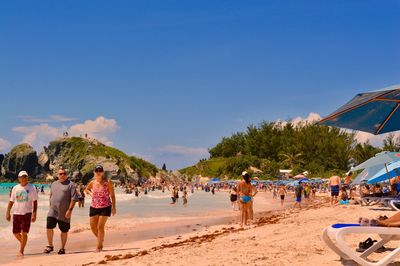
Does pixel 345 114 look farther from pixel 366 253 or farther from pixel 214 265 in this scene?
pixel 214 265

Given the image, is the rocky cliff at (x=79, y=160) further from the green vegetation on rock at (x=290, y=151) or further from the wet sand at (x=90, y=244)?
the wet sand at (x=90, y=244)

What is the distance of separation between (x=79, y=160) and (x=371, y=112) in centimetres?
10805

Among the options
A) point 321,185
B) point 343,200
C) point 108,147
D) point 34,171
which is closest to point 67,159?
point 108,147

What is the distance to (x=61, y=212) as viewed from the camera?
7.66 meters

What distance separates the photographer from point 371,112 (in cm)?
625

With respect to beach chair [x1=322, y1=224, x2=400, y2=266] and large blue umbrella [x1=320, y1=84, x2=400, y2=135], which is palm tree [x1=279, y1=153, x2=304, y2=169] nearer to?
large blue umbrella [x1=320, y1=84, x2=400, y2=135]

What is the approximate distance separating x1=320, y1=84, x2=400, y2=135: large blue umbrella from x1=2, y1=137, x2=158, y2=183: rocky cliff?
9375 centimetres

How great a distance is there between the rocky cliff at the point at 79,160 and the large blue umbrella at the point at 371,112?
93.8 meters

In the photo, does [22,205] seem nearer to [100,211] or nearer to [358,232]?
[100,211]

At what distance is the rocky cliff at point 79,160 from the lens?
104 meters

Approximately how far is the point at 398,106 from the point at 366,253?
7.44ft

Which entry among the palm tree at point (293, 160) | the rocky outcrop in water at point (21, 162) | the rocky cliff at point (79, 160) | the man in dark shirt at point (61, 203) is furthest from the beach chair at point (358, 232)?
the rocky outcrop in water at point (21, 162)

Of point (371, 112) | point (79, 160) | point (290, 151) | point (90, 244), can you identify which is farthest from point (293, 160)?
point (371, 112)

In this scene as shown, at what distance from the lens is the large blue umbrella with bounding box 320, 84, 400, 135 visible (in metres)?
5.92
